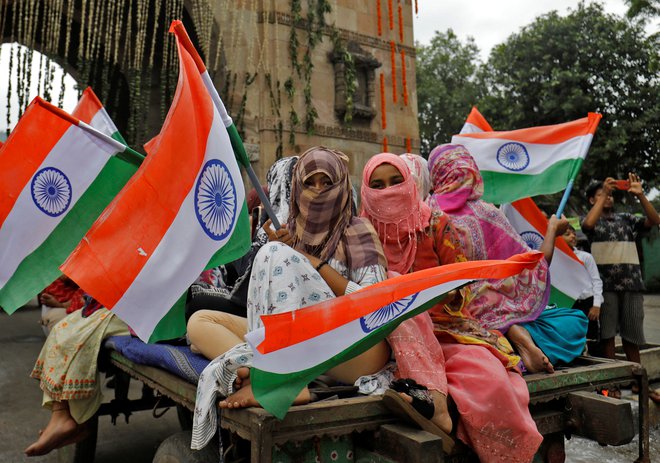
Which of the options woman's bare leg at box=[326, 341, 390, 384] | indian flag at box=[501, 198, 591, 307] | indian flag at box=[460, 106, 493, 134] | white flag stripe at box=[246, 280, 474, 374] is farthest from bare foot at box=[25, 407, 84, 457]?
indian flag at box=[460, 106, 493, 134]

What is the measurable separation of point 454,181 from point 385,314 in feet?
4.90

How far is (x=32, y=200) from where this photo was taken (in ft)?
10.6

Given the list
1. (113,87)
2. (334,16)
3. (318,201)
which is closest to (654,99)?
(334,16)

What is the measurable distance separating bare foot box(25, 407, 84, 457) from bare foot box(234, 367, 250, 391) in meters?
1.70

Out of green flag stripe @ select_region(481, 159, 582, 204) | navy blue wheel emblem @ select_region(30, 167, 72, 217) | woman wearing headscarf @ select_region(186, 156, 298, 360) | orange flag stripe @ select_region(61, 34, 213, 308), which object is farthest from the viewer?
A: green flag stripe @ select_region(481, 159, 582, 204)

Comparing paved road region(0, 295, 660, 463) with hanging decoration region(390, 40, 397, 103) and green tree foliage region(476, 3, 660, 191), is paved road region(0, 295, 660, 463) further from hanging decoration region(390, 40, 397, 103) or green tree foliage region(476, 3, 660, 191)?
green tree foliage region(476, 3, 660, 191)

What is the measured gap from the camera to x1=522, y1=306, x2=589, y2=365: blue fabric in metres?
2.87

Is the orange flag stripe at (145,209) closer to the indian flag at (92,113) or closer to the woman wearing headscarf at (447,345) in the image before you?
the woman wearing headscarf at (447,345)

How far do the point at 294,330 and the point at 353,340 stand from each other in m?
0.20

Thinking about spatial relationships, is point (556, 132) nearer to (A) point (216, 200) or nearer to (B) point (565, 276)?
(B) point (565, 276)

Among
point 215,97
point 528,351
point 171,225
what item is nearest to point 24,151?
point 215,97

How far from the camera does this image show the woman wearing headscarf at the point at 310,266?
207 centimetres

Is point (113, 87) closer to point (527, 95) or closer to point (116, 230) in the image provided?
point (116, 230)

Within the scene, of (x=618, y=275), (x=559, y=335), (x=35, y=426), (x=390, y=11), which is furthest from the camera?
(x=390, y=11)
